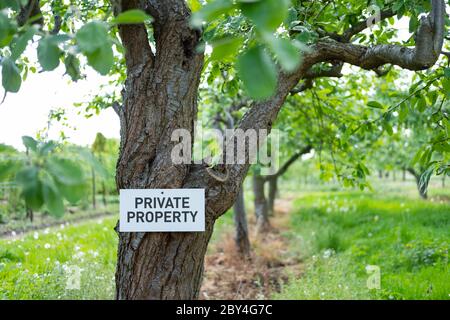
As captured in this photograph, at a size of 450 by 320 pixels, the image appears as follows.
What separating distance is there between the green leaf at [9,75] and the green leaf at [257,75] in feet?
2.54

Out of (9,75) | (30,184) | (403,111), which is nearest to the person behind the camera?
(30,184)

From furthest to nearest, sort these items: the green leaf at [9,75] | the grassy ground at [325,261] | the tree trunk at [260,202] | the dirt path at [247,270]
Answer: the tree trunk at [260,202]
the dirt path at [247,270]
the grassy ground at [325,261]
the green leaf at [9,75]

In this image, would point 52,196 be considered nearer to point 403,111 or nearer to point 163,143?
point 163,143

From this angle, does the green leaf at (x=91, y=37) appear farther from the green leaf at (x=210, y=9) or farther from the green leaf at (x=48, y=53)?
the green leaf at (x=210, y=9)

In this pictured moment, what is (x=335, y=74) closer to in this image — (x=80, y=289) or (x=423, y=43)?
(x=423, y=43)

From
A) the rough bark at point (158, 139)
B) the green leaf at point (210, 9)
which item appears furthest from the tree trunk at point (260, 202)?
the green leaf at point (210, 9)

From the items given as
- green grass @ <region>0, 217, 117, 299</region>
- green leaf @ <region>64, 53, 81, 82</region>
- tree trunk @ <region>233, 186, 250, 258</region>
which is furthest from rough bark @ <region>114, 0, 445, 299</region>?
tree trunk @ <region>233, 186, 250, 258</region>

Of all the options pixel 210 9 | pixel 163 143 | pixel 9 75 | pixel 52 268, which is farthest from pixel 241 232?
pixel 210 9

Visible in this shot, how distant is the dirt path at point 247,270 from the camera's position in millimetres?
5348

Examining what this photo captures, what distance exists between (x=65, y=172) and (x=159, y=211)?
1010mm

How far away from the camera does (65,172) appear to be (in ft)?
3.20
